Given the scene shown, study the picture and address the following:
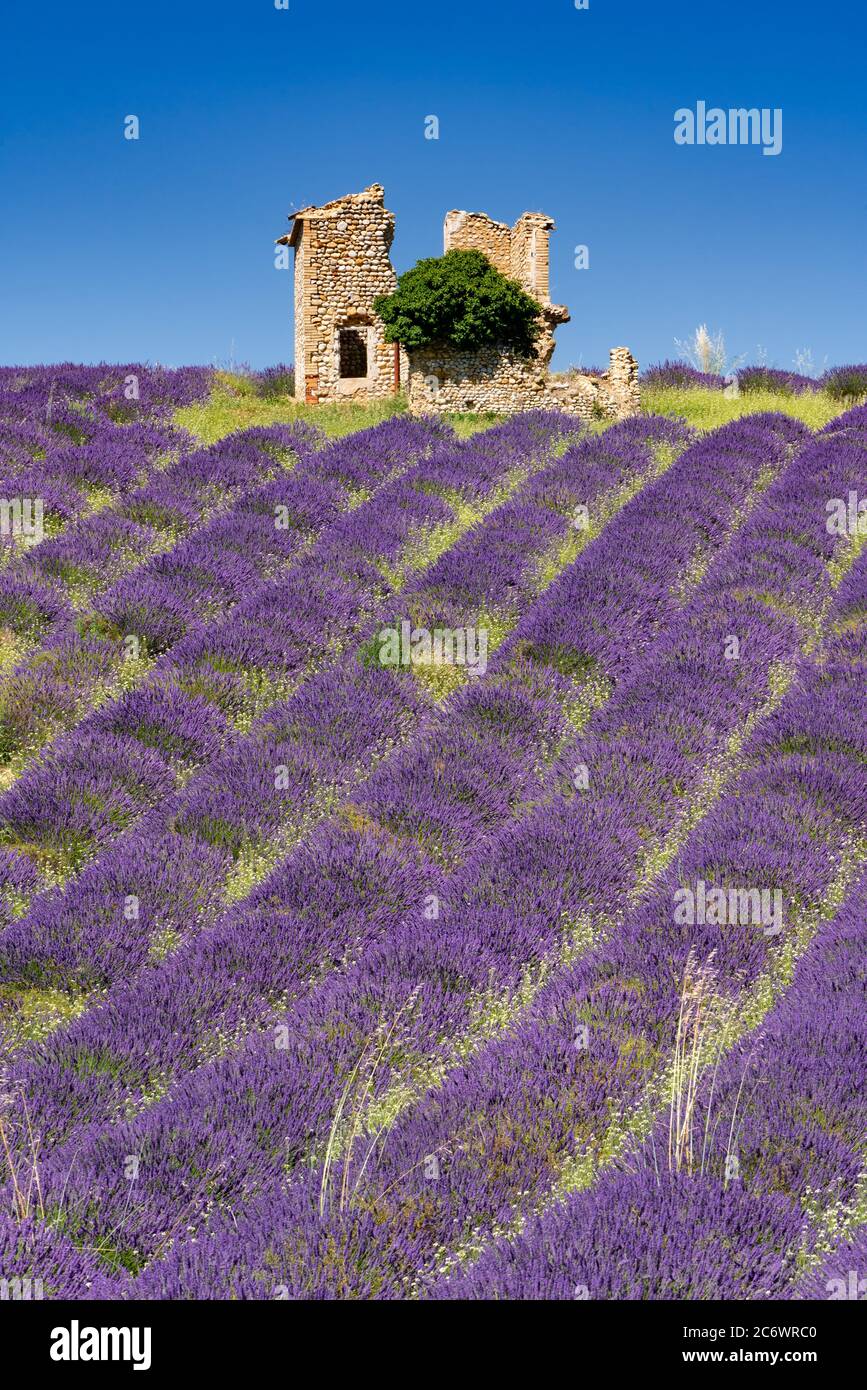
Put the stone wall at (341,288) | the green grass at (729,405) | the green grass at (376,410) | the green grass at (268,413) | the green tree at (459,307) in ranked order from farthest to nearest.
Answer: the stone wall at (341,288)
the green tree at (459,307)
the green grass at (729,405)
the green grass at (376,410)
the green grass at (268,413)

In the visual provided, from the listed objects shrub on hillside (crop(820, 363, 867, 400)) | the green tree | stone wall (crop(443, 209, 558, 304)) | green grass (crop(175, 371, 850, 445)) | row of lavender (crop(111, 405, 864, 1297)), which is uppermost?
stone wall (crop(443, 209, 558, 304))

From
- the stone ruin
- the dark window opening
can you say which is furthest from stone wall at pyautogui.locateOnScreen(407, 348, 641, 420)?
the dark window opening

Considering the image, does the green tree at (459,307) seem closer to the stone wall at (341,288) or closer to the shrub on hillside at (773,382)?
the stone wall at (341,288)

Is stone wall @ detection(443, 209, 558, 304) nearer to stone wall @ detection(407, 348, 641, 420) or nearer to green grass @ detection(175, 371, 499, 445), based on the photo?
stone wall @ detection(407, 348, 641, 420)

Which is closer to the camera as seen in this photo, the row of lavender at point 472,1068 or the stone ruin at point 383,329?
the row of lavender at point 472,1068

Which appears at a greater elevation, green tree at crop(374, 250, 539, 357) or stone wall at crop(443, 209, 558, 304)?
stone wall at crop(443, 209, 558, 304)

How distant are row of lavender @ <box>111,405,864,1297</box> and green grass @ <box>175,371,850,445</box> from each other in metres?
11.5

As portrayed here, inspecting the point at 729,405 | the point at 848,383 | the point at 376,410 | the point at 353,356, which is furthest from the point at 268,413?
the point at 848,383

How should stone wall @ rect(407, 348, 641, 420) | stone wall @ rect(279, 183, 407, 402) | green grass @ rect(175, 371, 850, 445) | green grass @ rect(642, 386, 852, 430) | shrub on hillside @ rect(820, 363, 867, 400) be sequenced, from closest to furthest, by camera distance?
green grass @ rect(175, 371, 850, 445) → green grass @ rect(642, 386, 852, 430) → shrub on hillside @ rect(820, 363, 867, 400) → stone wall @ rect(407, 348, 641, 420) → stone wall @ rect(279, 183, 407, 402)

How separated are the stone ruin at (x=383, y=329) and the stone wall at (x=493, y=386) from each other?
0.02 m

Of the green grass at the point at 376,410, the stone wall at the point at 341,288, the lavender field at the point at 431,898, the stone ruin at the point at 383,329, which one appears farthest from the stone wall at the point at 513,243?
the lavender field at the point at 431,898

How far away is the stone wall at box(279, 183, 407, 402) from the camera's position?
22.7m

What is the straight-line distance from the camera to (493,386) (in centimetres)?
2244

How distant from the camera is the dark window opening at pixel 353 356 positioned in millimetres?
26025
